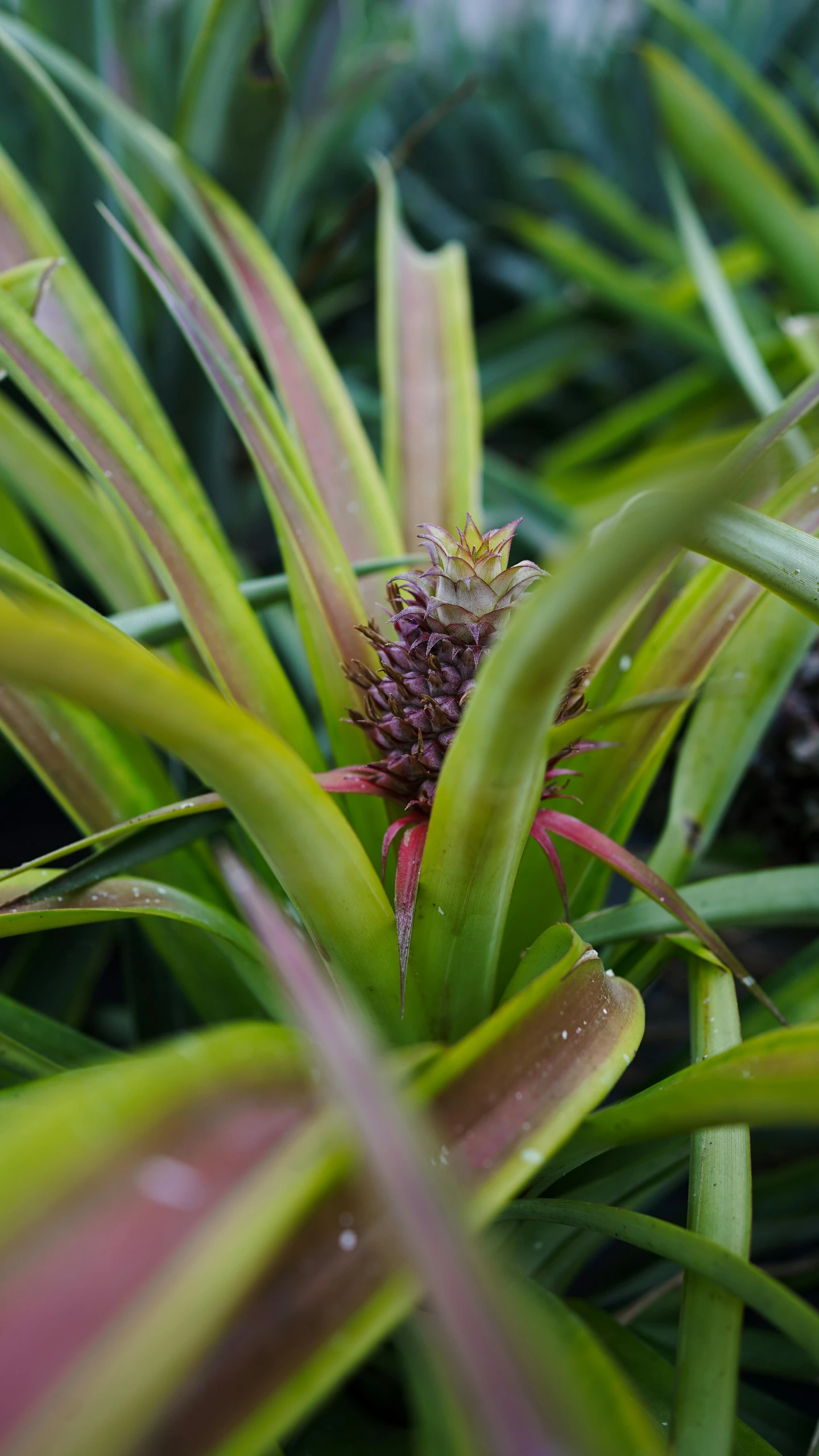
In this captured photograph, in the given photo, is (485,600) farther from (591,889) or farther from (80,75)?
(80,75)

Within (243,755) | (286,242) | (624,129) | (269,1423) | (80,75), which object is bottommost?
(269,1423)

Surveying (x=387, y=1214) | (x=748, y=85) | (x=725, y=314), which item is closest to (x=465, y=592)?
(x=387, y=1214)

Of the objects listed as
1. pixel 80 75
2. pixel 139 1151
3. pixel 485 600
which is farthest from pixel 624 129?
pixel 139 1151

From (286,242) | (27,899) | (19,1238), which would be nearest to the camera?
(19,1238)

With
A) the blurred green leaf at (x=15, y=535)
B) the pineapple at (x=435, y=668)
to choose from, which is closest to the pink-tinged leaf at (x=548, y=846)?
the pineapple at (x=435, y=668)

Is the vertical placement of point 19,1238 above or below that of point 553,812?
below

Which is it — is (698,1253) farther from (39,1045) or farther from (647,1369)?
(39,1045)
